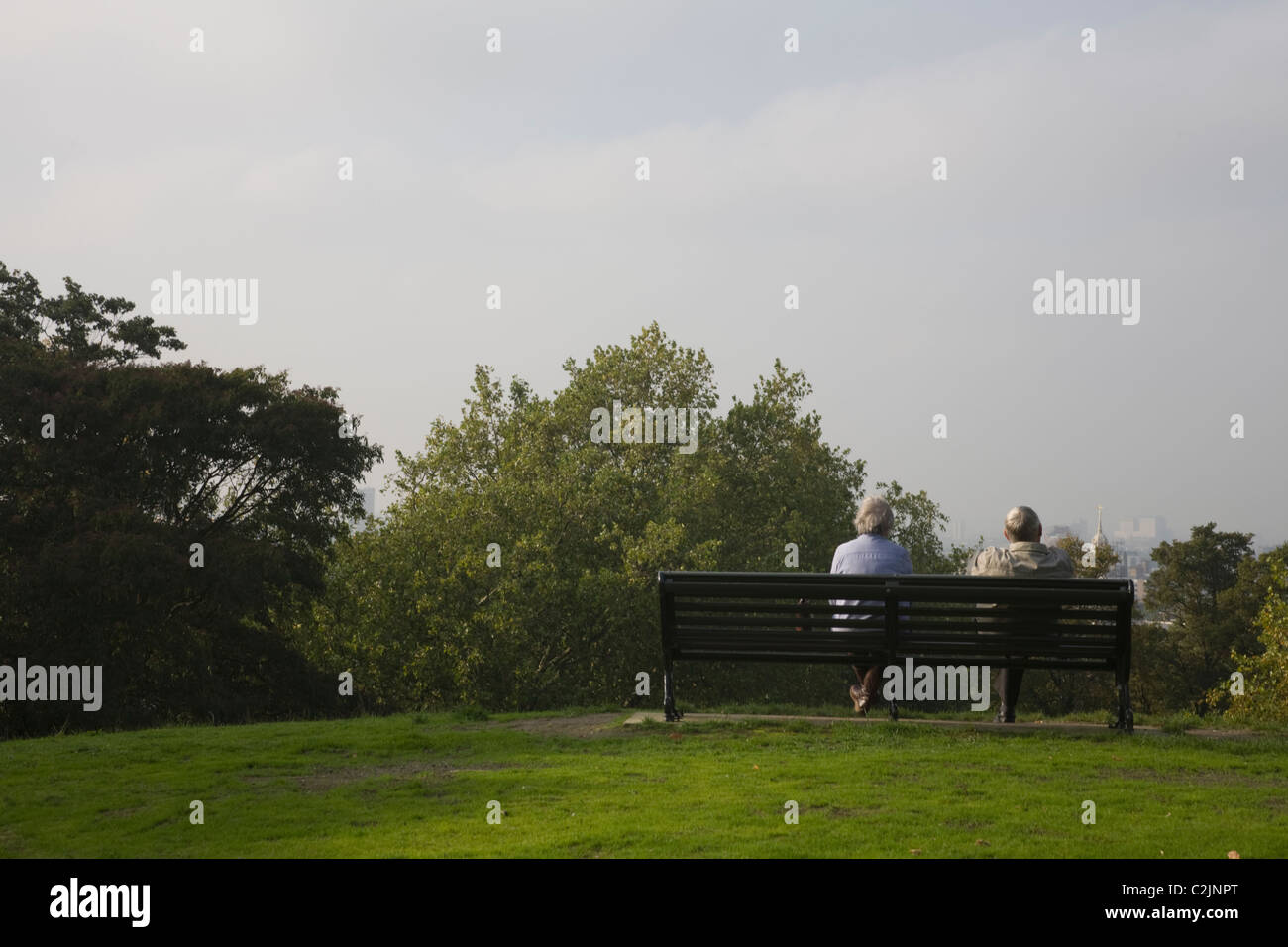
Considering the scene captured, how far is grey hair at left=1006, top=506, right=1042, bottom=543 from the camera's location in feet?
28.1

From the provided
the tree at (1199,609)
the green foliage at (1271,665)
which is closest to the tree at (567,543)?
the green foliage at (1271,665)

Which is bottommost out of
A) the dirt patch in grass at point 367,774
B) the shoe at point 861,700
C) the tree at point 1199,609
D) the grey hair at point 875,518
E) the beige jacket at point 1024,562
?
the tree at point 1199,609

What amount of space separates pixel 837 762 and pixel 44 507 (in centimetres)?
2052

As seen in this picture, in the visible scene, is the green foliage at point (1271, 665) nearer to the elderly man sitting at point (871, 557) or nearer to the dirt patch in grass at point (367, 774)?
the elderly man sitting at point (871, 557)

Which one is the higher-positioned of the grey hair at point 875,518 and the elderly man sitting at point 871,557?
the grey hair at point 875,518

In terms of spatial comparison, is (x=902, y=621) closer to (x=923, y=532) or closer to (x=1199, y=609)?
(x=923, y=532)

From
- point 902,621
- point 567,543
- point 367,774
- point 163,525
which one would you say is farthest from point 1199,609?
point 367,774

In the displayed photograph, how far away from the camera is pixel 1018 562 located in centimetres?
845

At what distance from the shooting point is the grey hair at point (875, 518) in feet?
28.8

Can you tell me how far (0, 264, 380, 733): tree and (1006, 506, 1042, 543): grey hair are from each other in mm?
17184
